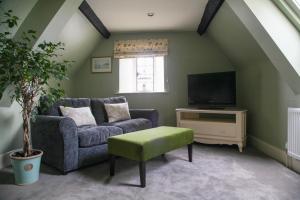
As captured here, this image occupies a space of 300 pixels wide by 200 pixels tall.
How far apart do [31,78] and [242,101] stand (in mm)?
3526

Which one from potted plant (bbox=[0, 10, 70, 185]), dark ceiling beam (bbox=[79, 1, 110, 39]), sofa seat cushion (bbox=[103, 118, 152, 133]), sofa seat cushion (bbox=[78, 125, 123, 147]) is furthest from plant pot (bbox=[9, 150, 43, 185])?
dark ceiling beam (bbox=[79, 1, 110, 39])

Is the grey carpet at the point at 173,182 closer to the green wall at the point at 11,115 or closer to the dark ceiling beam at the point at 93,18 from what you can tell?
the green wall at the point at 11,115

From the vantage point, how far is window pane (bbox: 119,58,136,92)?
188 inches

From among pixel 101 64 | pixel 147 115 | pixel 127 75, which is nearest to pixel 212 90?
pixel 147 115

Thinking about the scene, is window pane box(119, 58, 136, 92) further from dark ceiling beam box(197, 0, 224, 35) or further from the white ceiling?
dark ceiling beam box(197, 0, 224, 35)

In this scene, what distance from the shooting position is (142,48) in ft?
14.9

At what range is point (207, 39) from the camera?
4461mm

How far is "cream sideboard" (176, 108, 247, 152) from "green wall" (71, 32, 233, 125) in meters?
0.66

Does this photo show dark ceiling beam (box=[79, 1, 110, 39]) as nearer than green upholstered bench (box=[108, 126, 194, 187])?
No

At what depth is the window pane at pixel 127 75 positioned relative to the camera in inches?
188

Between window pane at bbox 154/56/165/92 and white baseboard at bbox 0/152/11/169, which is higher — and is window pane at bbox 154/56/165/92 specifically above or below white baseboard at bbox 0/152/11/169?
above

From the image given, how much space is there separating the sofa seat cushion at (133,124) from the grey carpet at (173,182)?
0.49 m

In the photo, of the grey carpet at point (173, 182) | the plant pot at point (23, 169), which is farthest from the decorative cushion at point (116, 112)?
the plant pot at point (23, 169)

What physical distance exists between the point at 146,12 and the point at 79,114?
78.4 inches
